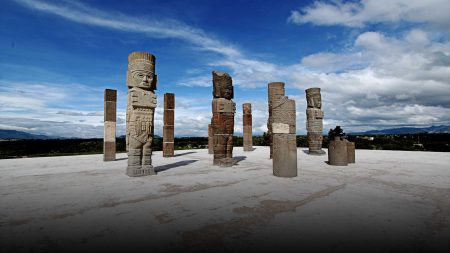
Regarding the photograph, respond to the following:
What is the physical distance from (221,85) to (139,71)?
3.19 metres

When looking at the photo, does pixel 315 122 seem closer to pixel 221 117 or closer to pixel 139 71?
pixel 221 117

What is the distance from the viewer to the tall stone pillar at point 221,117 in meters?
9.37

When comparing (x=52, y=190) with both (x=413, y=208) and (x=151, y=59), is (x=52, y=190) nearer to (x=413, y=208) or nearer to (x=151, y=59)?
(x=151, y=59)

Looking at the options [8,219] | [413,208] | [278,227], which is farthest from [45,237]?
[413,208]

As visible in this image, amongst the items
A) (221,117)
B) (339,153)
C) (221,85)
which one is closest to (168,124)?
(221,117)

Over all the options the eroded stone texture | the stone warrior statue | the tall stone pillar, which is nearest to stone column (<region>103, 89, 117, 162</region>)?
the stone warrior statue

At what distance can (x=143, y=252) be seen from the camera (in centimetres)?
256

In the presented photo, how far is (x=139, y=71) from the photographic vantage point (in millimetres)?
7219

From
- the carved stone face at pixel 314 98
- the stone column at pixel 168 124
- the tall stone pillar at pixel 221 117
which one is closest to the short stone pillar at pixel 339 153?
the tall stone pillar at pixel 221 117

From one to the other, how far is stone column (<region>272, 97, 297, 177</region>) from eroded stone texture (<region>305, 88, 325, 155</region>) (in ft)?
21.5

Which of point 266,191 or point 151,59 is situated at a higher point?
point 151,59

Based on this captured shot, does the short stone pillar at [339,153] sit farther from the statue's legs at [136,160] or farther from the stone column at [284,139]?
the statue's legs at [136,160]

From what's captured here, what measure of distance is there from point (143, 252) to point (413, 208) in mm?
4104

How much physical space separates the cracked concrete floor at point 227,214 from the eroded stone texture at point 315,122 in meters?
6.94
